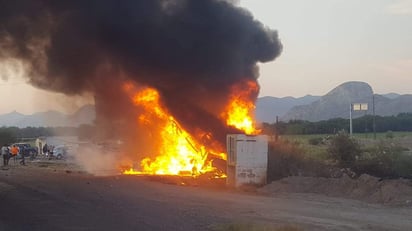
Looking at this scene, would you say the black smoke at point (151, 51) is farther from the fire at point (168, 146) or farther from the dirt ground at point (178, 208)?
the dirt ground at point (178, 208)

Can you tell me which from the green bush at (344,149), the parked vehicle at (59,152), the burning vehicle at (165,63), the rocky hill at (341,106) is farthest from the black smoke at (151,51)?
the rocky hill at (341,106)

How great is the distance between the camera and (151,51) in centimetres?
3347

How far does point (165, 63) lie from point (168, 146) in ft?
15.5

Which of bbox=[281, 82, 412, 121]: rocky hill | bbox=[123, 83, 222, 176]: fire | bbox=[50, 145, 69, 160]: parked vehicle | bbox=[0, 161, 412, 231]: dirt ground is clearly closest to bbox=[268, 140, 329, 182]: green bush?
bbox=[0, 161, 412, 231]: dirt ground

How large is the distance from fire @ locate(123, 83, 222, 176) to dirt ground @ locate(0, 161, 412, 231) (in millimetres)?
4992

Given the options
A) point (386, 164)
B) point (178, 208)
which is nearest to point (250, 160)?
point (386, 164)

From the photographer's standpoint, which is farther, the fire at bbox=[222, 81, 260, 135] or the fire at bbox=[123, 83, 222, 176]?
the fire at bbox=[123, 83, 222, 176]

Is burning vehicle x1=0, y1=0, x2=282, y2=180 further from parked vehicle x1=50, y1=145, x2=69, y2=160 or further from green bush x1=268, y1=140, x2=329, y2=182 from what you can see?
parked vehicle x1=50, y1=145, x2=69, y2=160

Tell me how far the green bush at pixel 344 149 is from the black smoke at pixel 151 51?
5.37 metres

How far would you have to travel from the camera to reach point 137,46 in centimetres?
3350

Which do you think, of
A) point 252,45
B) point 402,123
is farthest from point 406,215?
point 402,123

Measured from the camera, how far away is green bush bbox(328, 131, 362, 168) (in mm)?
30906

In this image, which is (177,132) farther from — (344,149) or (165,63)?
(344,149)

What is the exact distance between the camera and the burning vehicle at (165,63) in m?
32.8
